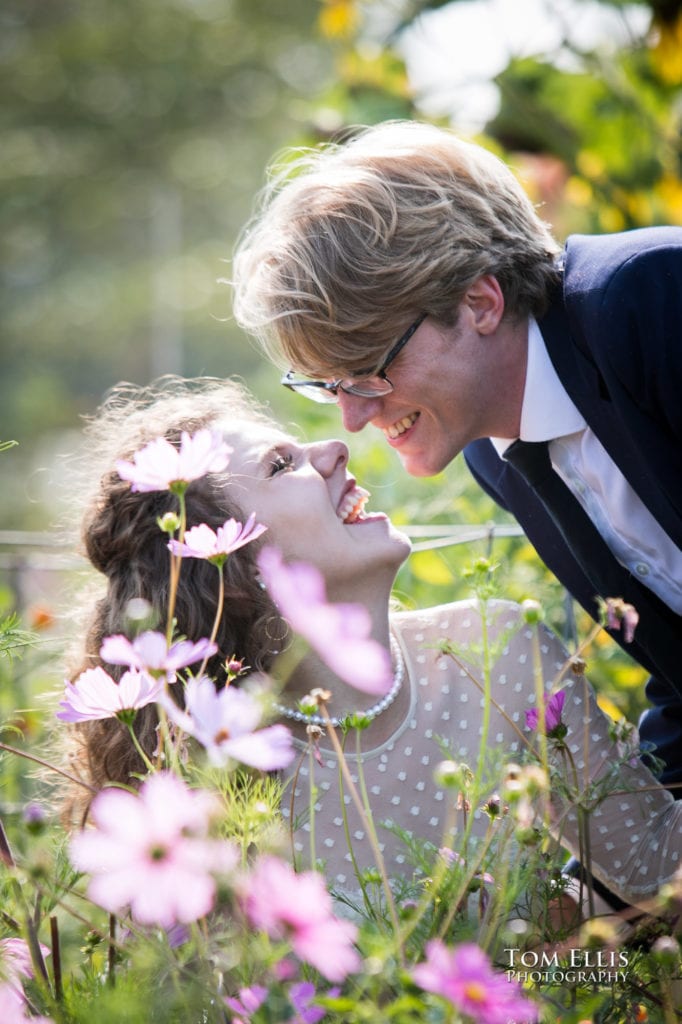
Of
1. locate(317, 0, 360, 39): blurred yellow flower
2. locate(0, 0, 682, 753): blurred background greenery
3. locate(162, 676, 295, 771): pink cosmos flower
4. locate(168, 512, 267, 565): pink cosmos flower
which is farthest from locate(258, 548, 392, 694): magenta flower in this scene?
locate(0, 0, 682, 753): blurred background greenery

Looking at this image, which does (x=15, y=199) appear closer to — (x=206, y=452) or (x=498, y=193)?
(x=498, y=193)

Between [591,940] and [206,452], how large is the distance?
1.25ft

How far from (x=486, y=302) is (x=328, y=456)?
32 cm

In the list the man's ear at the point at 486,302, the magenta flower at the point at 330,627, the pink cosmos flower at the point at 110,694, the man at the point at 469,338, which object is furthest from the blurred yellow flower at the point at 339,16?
the magenta flower at the point at 330,627

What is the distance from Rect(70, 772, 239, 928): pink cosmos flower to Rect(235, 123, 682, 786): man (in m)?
0.99

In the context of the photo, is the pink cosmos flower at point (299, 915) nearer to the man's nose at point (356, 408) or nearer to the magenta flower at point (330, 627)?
the magenta flower at point (330, 627)

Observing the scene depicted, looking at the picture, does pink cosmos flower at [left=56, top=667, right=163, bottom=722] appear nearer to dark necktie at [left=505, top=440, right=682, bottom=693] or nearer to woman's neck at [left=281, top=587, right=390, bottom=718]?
woman's neck at [left=281, top=587, right=390, bottom=718]

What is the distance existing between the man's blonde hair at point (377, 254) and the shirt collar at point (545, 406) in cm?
9

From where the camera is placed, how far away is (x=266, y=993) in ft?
1.81

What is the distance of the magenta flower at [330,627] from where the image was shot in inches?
20.1

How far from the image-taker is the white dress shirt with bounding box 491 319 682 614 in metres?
1.42

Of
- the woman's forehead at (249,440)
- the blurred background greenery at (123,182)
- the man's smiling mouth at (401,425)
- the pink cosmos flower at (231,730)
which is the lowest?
the blurred background greenery at (123,182)

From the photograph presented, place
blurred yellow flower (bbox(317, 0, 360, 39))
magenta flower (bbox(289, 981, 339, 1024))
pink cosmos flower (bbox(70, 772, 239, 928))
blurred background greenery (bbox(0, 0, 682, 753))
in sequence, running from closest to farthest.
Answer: pink cosmos flower (bbox(70, 772, 239, 928)) → magenta flower (bbox(289, 981, 339, 1024)) → blurred yellow flower (bbox(317, 0, 360, 39)) → blurred background greenery (bbox(0, 0, 682, 753))

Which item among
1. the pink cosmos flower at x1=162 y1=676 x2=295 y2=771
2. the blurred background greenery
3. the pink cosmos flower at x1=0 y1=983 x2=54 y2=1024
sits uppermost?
the pink cosmos flower at x1=162 y1=676 x2=295 y2=771
